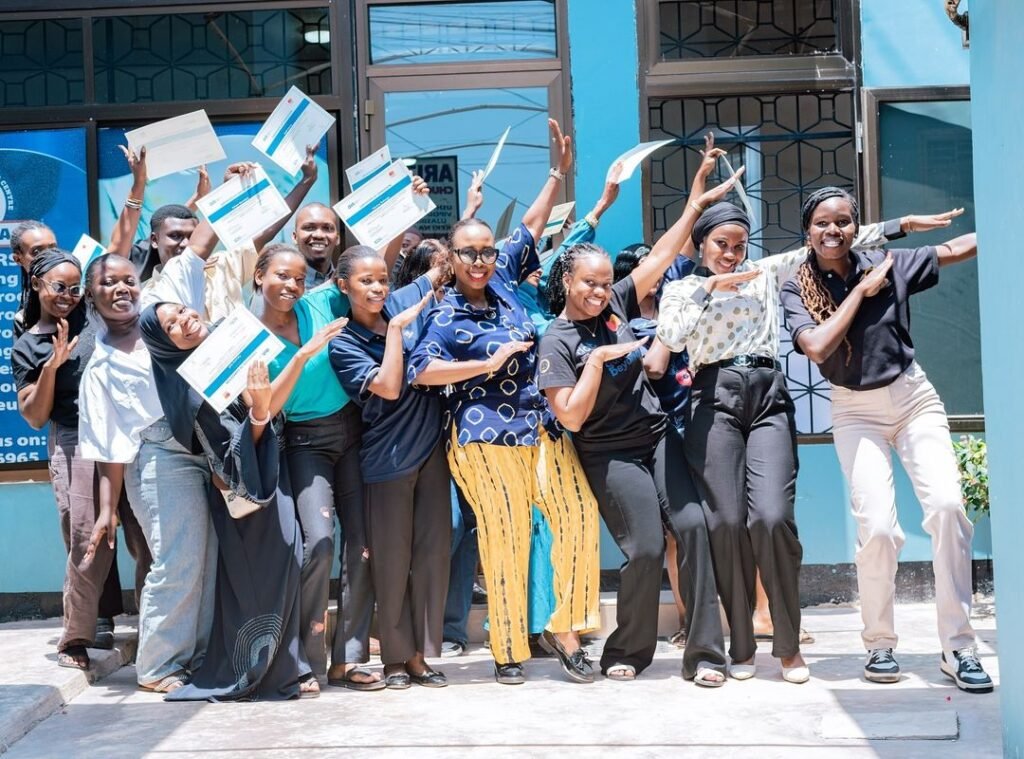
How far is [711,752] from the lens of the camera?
14.9ft

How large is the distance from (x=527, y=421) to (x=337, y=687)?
1391mm

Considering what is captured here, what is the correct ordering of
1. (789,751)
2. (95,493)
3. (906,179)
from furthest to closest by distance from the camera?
(906,179), (95,493), (789,751)

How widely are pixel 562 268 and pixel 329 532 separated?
1485mm

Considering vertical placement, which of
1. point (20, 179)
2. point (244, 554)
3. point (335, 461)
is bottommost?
point (244, 554)

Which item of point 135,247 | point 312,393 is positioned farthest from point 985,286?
point 135,247

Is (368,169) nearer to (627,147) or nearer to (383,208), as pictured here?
(383,208)

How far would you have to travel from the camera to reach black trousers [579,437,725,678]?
5.60m

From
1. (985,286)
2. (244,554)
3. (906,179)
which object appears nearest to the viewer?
(985,286)

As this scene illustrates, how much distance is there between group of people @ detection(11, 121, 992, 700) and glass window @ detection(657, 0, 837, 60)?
158 centimetres

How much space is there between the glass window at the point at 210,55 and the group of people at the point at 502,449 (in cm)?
187

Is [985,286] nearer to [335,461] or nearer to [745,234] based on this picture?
[745,234]

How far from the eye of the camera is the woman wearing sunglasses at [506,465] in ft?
18.5

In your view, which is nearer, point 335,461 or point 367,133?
point 335,461

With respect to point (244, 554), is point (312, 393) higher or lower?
higher
